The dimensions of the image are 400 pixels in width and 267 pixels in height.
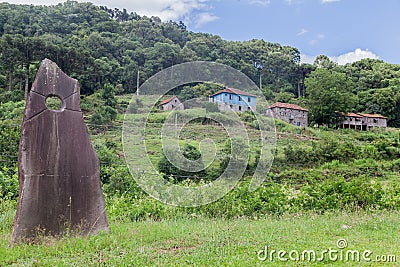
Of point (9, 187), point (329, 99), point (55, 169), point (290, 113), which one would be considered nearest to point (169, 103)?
point (9, 187)

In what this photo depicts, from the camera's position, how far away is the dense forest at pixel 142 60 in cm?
3294

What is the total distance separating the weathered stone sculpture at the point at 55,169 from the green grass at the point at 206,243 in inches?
9.7

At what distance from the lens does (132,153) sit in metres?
10.5

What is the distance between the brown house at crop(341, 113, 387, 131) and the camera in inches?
1658

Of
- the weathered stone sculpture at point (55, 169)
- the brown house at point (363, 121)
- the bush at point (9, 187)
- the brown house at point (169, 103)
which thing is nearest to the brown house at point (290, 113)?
the brown house at point (363, 121)

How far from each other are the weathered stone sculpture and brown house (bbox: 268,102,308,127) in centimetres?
3534

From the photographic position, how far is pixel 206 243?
15.1 feet

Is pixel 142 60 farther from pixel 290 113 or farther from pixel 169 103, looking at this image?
pixel 169 103

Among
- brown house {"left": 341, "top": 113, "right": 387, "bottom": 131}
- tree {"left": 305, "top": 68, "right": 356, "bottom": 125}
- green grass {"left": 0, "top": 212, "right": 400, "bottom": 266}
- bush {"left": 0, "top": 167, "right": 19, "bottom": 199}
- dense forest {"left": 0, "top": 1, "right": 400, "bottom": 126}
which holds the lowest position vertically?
green grass {"left": 0, "top": 212, "right": 400, "bottom": 266}

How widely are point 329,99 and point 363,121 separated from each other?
15.1 feet

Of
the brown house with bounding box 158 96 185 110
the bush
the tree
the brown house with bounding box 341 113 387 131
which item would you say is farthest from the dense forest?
the bush

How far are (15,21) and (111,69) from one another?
21.1 metres

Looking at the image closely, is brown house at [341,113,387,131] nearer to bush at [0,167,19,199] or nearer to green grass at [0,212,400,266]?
green grass at [0,212,400,266]

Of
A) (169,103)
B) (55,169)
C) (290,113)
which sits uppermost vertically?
(290,113)
